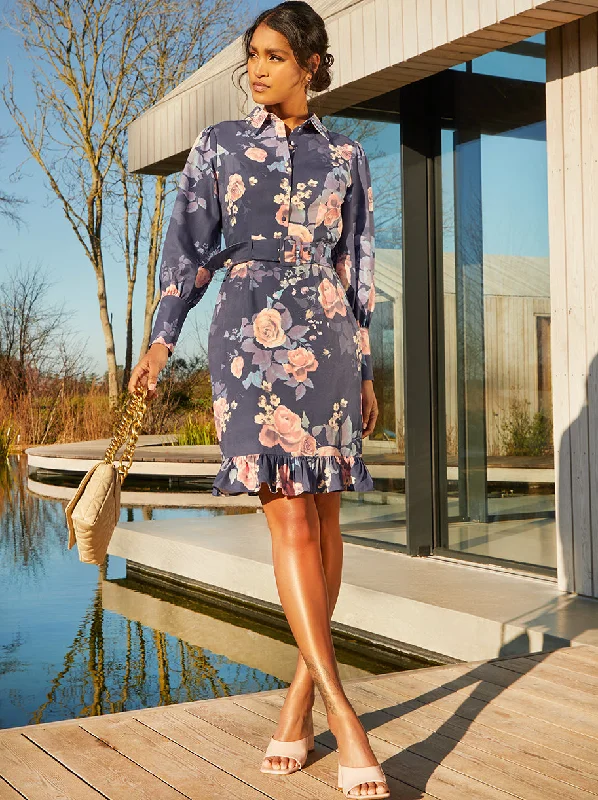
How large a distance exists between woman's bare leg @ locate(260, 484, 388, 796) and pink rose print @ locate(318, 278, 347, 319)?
0.40m

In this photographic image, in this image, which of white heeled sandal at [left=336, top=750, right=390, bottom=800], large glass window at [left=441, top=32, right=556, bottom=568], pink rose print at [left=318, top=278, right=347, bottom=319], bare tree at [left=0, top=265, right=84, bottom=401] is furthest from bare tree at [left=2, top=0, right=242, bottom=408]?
white heeled sandal at [left=336, top=750, right=390, bottom=800]

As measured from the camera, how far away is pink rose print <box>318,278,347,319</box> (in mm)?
2266

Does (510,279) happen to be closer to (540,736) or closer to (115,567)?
(540,736)

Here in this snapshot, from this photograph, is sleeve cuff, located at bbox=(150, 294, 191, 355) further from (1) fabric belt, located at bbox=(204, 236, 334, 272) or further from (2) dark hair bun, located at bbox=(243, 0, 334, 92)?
(2) dark hair bun, located at bbox=(243, 0, 334, 92)

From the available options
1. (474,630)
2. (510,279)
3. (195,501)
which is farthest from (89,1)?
(474,630)

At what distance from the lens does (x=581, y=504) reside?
4.12 metres

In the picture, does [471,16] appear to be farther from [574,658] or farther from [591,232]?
[574,658]

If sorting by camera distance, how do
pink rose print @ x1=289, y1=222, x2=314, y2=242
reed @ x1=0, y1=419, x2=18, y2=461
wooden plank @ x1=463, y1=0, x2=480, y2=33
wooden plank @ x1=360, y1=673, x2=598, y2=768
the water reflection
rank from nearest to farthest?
pink rose print @ x1=289, y1=222, x2=314, y2=242 < wooden plank @ x1=360, y1=673, x2=598, y2=768 < the water reflection < wooden plank @ x1=463, y1=0, x2=480, y2=33 < reed @ x1=0, y1=419, x2=18, y2=461

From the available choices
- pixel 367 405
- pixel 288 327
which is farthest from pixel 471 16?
pixel 288 327

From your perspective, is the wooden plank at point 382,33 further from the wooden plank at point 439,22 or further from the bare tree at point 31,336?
the bare tree at point 31,336

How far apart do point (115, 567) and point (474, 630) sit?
3194 mm

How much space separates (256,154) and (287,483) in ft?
2.33

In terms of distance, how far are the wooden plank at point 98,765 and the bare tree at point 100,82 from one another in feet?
50.8

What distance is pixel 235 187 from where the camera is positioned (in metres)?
2.29
